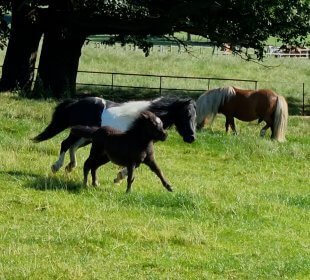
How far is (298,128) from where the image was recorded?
2606cm

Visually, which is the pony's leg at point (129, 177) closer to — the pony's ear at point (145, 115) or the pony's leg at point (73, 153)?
the pony's ear at point (145, 115)

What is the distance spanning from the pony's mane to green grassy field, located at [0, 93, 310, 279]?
6283 millimetres

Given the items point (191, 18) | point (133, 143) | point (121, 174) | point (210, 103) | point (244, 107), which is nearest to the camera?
point (133, 143)

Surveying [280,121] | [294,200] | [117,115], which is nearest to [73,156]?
[117,115]

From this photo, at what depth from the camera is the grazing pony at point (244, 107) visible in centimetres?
2336

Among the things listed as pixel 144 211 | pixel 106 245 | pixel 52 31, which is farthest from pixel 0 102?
pixel 106 245

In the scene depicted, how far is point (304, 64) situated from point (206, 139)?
138ft

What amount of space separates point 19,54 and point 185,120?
16939 mm

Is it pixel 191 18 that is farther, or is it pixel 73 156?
pixel 191 18

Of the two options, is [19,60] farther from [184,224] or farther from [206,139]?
[184,224]

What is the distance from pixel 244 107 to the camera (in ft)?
81.5

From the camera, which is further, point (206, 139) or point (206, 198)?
point (206, 139)

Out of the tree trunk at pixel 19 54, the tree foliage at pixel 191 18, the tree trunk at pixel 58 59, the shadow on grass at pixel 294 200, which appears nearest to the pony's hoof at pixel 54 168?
the shadow on grass at pixel 294 200

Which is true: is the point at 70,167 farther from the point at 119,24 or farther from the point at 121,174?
the point at 119,24
